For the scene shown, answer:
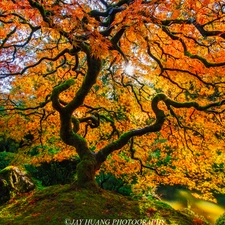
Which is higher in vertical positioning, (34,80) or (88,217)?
(34,80)

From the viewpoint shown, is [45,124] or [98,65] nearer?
[98,65]

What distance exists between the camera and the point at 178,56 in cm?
617

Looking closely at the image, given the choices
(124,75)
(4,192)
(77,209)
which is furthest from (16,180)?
(124,75)

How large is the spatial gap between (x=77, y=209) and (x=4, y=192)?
6.98ft

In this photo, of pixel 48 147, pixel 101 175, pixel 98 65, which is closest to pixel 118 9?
pixel 98 65

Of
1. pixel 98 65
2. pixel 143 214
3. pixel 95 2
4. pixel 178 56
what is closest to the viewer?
pixel 143 214

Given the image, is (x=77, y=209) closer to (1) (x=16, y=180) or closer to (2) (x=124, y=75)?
(1) (x=16, y=180)

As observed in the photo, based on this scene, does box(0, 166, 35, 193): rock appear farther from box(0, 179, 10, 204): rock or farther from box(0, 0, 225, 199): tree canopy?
box(0, 0, 225, 199): tree canopy

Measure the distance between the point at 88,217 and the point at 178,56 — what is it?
441 centimetres

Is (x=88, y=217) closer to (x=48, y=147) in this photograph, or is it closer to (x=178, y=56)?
(x=178, y=56)

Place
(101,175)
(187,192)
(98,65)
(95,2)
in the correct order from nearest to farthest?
1. (98,65)
2. (95,2)
3. (101,175)
4. (187,192)

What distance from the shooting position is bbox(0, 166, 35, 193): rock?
17.0ft

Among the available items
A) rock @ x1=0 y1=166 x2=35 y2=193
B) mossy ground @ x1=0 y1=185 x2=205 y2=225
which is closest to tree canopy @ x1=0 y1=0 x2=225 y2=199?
mossy ground @ x1=0 y1=185 x2=205 y2=225

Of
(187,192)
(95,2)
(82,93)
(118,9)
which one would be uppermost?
(95,2)
